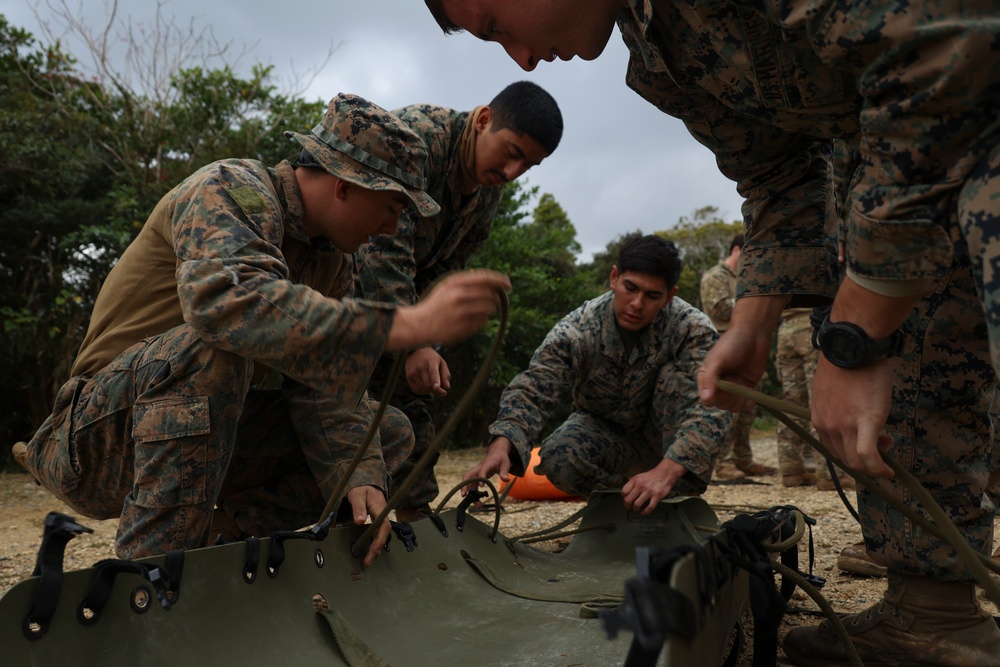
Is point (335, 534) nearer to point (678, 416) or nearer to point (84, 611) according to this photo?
point (84, 611)

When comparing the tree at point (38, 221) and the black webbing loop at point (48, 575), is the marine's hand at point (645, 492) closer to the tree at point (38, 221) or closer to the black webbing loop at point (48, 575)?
the black webbing loop at point (48, 575)

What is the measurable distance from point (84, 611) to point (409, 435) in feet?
4.51

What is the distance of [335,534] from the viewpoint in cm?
189

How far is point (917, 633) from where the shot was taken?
185 centimetres

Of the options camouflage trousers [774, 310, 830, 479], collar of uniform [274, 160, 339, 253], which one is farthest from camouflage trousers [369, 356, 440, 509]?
camouflage trousers [774, 310, 830, 479]

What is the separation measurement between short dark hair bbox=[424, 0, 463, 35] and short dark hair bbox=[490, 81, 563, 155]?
107cm

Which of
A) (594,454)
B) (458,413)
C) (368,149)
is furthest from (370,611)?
(594,454)

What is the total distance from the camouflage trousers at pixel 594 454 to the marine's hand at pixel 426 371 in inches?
35.9

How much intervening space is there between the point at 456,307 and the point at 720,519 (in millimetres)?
2881

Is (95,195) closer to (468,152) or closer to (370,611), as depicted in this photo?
(468,152)

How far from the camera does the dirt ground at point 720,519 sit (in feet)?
8.75

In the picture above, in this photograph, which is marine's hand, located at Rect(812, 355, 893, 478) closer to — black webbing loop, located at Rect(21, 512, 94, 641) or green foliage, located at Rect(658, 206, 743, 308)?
black webbing loop, located at Rect(21, 512, 94, 641)

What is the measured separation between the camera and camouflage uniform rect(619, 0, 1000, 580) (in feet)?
3.36

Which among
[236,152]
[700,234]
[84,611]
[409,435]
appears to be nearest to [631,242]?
[409,435]
